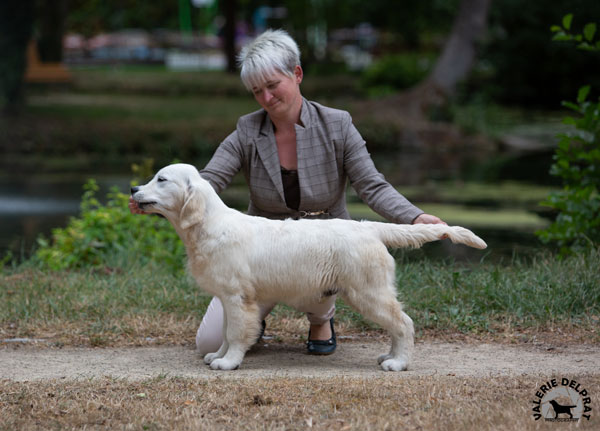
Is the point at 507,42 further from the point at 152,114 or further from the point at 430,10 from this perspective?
the point at 152,114

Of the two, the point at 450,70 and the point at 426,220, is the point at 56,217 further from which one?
the point at 450,70

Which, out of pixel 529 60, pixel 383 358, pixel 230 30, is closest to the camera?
pixel 383 358

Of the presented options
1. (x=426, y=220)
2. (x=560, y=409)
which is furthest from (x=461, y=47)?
(x=560, y=409)

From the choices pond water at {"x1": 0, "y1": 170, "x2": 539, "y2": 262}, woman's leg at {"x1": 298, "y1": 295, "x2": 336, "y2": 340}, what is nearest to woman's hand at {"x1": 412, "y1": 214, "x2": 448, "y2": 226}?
woman's leg at {"x1": 298, "y1": 295, "x2": 336, "y2": 340}

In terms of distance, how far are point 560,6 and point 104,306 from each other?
2442cm

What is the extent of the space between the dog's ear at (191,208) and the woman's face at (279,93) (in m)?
0.84

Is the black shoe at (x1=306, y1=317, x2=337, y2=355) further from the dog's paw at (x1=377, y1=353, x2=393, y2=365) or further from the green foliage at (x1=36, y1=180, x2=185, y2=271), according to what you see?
the green foliage at (x1=36, y1=180, x2=185, y2=271)


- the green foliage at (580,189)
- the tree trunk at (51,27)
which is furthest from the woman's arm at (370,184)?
the tree trunk at (51,27)

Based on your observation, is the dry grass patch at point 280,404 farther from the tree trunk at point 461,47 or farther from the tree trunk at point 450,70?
the tree trunk at point 461,47

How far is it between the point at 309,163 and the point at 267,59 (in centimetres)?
72

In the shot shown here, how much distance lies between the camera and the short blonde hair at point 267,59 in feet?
16.6

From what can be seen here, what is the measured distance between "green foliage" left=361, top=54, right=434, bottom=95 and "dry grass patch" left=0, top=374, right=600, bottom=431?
2608 centimetres

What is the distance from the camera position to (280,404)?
4.15m

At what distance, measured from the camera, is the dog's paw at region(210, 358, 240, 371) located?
16.1ft
